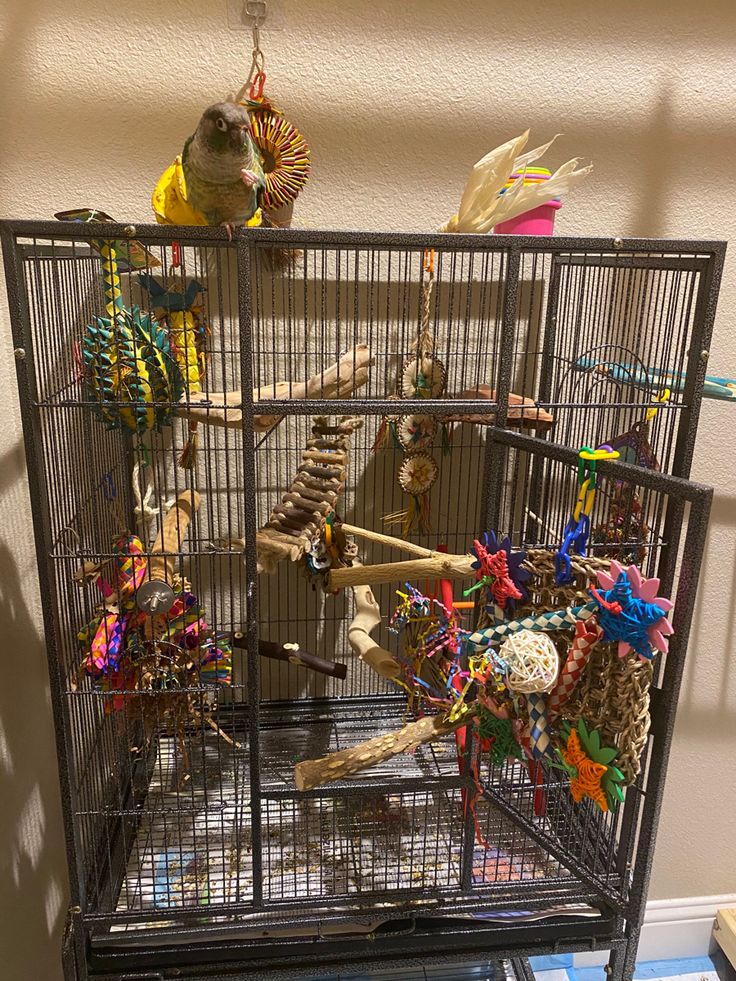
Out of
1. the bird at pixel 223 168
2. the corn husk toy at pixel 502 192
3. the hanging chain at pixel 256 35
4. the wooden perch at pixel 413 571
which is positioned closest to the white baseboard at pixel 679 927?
the wooden perch at pixel 413 571

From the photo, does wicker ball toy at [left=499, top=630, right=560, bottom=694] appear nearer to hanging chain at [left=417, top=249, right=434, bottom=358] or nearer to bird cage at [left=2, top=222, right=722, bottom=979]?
bird cage at [left=2, top=222, right=722, bottom=979]

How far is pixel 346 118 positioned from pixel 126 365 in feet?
2.39

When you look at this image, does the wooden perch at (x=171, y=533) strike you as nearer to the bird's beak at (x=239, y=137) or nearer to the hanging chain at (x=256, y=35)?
the bird's beak at (x=239, y=137)

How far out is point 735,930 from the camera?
1866mm

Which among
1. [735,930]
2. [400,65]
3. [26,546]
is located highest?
[400,65]

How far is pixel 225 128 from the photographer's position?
996 mm

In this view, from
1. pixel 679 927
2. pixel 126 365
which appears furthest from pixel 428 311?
pixel 679 927

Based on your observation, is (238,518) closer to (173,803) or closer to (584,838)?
(173,803)

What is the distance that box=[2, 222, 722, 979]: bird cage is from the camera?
1.07 metres

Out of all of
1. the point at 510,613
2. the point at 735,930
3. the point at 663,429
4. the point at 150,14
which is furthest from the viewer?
the point at 735,930

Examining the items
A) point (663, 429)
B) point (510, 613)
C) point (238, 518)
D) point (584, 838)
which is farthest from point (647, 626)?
point (238, 518)

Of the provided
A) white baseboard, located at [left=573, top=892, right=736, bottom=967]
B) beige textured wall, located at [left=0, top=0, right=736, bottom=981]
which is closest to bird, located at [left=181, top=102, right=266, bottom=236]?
beige textured wall, located at [left=0, top=0, right=736, bottom=981]

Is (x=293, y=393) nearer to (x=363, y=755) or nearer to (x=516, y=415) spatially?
(x=516, y=415)

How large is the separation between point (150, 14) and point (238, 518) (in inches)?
38.8
